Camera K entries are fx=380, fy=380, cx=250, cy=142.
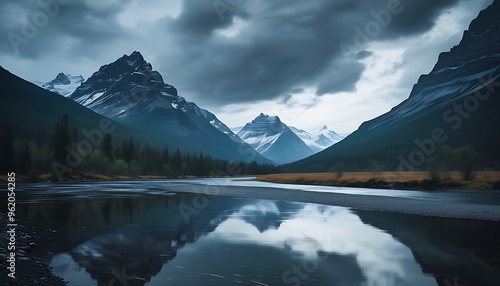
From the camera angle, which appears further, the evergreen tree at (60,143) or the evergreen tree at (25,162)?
the evergreen tree at (60,143)

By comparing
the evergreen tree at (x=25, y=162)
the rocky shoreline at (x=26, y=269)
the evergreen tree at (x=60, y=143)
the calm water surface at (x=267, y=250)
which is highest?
the evergreen tree at (x=60, y=143)

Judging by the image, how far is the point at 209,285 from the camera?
15.2m

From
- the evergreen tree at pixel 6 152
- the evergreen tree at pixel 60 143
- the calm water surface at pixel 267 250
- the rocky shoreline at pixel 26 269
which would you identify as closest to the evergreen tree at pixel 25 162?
the evergreen tree at pixel 6 152

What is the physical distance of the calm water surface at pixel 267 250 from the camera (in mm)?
16562

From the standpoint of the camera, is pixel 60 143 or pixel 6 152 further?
pixel 60 143

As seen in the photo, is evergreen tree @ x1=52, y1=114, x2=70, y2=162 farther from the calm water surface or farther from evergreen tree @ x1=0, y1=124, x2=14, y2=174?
the calm water surface

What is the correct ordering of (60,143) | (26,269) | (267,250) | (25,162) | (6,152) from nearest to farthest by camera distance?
(26,269), (267,250), (6,152), (25,162), (60,143)

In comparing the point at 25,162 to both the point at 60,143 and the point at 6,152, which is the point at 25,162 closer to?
the point at 6,152

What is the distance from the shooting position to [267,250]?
22766 mm

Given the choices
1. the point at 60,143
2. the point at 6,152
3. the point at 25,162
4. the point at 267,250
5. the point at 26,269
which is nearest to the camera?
the point at 26,269

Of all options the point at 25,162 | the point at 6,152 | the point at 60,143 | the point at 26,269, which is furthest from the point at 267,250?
the point at 60,143

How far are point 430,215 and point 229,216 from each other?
69.8ft

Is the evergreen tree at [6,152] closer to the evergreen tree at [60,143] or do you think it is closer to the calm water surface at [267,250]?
the evergreen tree at [60,143]

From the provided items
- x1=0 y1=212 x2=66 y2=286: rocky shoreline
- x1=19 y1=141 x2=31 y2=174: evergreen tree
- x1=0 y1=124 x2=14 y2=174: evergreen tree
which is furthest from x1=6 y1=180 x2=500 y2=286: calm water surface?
x1=0 y1=124 x2=14 y2=174: evergreen tree
